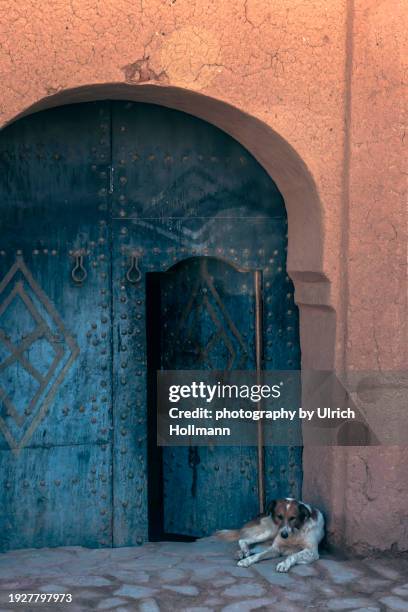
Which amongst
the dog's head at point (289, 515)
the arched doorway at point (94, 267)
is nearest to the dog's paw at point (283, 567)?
the dog's head at point (289, 515)

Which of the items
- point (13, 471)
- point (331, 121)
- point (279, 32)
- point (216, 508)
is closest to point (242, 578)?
point (216, 508)

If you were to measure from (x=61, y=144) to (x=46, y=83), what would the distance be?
2.01ft

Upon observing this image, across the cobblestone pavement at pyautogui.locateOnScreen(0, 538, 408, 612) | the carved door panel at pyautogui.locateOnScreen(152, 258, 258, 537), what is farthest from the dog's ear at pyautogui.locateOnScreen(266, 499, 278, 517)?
the carved door panel at pyautogui.locateOnScreen(152, 258, 258, 537)

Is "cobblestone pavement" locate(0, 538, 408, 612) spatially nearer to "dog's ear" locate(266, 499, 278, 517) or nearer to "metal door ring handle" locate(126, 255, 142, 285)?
"dog's ear" locate(266, 499, 278, 517)

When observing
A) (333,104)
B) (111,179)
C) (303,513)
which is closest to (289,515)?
(303,513)

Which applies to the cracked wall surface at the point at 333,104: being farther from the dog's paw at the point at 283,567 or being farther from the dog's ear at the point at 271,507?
the dog's paw at the point at 283,567

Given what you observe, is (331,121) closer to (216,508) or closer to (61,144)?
(61,144)

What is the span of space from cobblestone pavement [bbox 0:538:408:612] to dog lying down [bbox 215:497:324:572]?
0.17ft

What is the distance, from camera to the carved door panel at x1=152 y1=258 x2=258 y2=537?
5.37 meters

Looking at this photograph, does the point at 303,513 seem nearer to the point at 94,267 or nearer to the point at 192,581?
the point at 192,581

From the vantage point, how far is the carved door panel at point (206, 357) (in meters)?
5.37

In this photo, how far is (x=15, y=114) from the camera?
4.43 metres

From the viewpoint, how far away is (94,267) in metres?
5.12

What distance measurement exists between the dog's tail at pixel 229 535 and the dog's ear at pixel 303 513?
50 centimetres
